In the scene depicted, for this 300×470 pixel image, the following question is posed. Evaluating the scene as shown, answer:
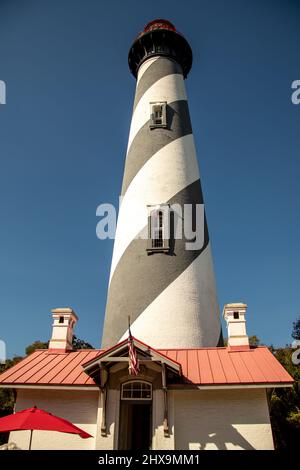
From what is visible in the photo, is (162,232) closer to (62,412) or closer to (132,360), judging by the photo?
(132,360)

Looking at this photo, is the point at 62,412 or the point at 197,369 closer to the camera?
the point at 197,369

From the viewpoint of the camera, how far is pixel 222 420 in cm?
782

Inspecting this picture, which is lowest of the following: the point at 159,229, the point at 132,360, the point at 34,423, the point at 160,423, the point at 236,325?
the point at 34,423

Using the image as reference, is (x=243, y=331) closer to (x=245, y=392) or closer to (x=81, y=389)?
(x=245, y=392)

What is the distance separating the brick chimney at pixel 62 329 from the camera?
984 centimetres

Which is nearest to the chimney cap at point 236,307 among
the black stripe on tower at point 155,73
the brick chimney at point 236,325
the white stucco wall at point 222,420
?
the brick chimney at point 236,325

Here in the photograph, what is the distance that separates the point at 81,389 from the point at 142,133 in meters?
9.19

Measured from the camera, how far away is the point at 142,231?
11758mm

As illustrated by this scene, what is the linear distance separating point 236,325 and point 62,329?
463 cm

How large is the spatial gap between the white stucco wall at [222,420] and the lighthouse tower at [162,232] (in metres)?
1.94

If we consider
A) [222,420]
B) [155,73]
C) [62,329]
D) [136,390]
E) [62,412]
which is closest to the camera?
[222,420]

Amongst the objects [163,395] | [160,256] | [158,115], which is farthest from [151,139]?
[163,395]

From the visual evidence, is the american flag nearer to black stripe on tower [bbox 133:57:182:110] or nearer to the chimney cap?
the chimney cap
